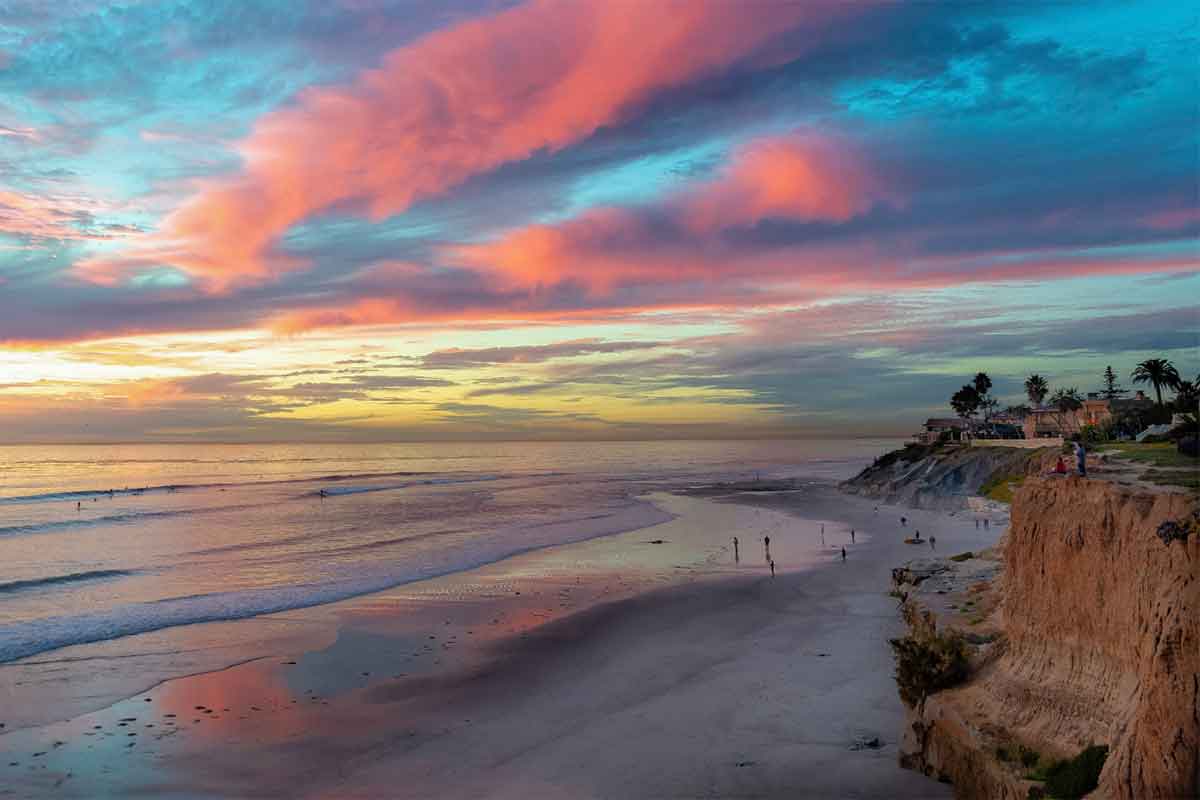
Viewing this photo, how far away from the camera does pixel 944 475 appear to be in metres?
74.2

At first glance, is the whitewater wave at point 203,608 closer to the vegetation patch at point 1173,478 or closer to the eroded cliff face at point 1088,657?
the eroded cliff face at point 1088,657

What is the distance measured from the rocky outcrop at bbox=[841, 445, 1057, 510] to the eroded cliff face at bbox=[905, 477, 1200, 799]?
53612 mm

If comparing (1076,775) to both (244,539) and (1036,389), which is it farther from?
(1036,389)

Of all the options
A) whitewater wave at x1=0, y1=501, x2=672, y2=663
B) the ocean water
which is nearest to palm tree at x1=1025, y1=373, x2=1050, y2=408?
the ocean water

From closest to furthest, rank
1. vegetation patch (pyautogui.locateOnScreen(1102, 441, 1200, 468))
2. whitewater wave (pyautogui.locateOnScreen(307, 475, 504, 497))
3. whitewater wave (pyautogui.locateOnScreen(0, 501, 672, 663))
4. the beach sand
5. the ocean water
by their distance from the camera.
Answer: vegetation patch (pyautogui.locateOnScreen(1102, 441, 1200, 468)) < the beach sand < whitewater wave (pyautogui.locateOnScreen(0, 501, 672, 663)) < the ocean water < whitewater wave (pyautogui.locateOnScreen(307, 475, 504, 497))

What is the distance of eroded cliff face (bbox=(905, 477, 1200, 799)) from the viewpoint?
9.70m

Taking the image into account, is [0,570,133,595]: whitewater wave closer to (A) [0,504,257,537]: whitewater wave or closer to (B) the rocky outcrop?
(A) [0,504,257,537]: whitewater wave

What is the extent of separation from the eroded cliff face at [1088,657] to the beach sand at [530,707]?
6.37ft

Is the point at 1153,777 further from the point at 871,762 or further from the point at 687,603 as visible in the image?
the point at 687,603

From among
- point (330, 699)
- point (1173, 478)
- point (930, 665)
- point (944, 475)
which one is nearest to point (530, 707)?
point (330, 699)

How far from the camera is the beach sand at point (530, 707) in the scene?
55.5ft

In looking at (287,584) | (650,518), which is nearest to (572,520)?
(650,518)

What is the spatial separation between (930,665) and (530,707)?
34.2 ft

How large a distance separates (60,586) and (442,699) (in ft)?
93.3
